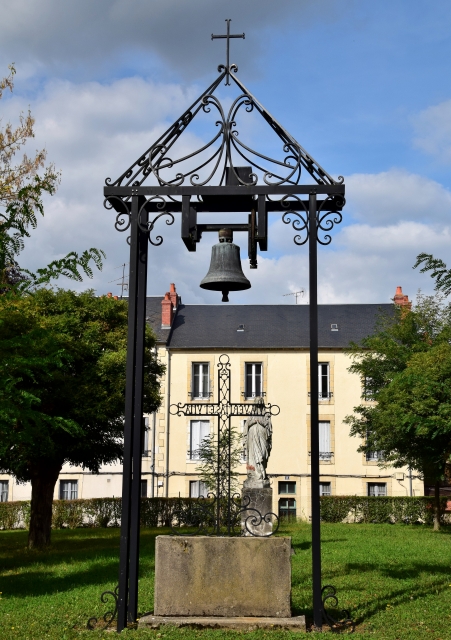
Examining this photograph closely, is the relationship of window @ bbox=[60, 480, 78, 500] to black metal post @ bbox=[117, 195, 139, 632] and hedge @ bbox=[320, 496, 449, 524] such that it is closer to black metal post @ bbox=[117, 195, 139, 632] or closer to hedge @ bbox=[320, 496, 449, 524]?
hedge @ bbox=[320, 496, 449, 524]

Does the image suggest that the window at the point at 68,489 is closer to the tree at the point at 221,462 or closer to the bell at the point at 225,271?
the tree at the point at 221,462

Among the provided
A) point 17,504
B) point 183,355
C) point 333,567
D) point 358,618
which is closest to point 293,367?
point 183,355

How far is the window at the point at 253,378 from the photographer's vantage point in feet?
104

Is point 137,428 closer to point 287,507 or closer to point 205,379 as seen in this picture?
point 287,507

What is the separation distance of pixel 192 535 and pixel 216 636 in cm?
87

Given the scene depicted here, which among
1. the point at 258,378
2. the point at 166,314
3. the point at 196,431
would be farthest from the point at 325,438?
the point at 166,314

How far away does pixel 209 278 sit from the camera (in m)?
6.85

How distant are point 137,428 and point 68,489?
26399mm

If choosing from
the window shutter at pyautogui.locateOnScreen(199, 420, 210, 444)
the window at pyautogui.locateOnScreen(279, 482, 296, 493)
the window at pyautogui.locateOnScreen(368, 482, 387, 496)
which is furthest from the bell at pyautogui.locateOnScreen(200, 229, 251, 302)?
the window at pyautogui.locateOnScreen(368, 482, 387, 496)

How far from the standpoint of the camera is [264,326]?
33438 mm

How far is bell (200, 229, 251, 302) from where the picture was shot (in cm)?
680

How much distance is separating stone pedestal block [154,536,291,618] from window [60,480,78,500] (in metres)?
26.4

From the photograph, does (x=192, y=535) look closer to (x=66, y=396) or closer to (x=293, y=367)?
(x=66, y=396)

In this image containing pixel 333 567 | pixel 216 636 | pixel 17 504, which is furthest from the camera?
pixel 17 504
